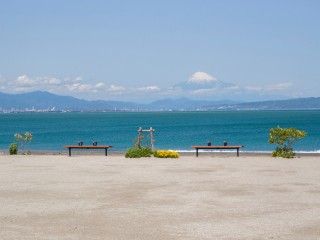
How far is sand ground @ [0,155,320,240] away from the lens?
12.6 metres

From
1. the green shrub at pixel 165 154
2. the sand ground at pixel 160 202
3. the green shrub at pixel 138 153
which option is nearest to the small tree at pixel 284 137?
the sand ground at pixel 160 202

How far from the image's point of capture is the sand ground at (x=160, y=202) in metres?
12.6

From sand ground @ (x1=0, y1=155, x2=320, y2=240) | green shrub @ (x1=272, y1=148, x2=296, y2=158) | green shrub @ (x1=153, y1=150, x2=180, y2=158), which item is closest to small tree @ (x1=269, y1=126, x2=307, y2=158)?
green shrub @ (x1=272, y1=148, x2=296, y2=158)

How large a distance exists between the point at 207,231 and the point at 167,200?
439cm

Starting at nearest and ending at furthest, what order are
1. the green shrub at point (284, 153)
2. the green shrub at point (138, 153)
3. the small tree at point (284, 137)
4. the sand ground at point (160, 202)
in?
the sand ground at point (160, 202) → the small tree at point (284, 137) → the green shrub at point (284, 153) → the green shrub at point (138, 153)

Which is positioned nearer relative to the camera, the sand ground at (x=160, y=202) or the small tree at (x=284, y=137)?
the sand ground at (x=160, y=202)

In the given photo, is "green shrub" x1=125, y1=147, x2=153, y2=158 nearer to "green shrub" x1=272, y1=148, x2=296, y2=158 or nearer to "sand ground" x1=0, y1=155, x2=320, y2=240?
"sand ground" x1=0, y1=155, x2=320, y2=240

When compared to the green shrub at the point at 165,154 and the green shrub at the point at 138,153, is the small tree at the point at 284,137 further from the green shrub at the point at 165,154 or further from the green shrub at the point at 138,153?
the green shrub at the point at 138,153

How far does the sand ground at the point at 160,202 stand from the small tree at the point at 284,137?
5.50 meters

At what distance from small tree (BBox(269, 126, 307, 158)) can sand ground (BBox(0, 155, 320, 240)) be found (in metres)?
5.50

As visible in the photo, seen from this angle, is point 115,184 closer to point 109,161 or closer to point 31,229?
point 31,229

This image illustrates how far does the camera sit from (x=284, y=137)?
109 ft

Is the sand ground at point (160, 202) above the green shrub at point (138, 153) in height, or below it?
below

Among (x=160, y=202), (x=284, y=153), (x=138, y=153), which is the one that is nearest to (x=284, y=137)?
(x=284, y=153)
